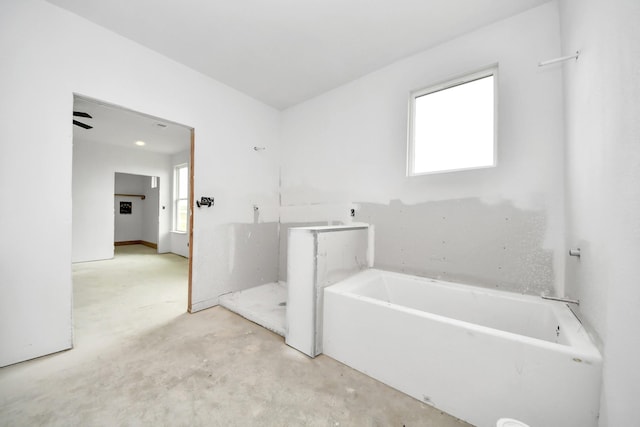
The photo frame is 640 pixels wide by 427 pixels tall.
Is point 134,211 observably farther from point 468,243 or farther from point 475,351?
point 475,351

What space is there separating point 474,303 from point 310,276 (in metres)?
1.29

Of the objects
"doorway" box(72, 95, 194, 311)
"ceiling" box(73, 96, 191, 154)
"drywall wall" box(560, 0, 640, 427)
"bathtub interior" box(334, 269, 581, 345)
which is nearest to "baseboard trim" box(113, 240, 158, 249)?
"doorway" box(72, 95, 194, 311)

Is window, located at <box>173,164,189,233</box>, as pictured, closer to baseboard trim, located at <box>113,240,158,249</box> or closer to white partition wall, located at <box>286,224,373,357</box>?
baseboard trim, located at <box>113,240,158,249</box>

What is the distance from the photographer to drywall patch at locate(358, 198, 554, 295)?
5.50 ft

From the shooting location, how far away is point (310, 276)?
5.74ft

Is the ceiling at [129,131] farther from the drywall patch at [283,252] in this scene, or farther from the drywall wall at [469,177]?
the drywall wall at [469,177]

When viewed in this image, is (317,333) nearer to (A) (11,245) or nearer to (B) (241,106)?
(A) (11,245)

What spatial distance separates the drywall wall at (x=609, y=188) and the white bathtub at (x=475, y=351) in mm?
94

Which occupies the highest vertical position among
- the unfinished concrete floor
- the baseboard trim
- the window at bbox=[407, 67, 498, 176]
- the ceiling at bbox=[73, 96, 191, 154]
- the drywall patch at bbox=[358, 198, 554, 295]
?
the ceiling at bbox=[73, 96, 191, 154]

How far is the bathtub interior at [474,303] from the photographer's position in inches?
57.0

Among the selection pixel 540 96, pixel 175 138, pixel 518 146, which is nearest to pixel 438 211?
pixel 518 146

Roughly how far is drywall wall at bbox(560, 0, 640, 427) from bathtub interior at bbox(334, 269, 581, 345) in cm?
19

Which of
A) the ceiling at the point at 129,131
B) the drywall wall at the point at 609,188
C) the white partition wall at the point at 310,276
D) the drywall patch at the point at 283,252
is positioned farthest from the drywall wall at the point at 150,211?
the drywall wall at the point at 609,188

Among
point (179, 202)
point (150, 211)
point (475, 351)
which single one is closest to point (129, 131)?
point (179, 202)
